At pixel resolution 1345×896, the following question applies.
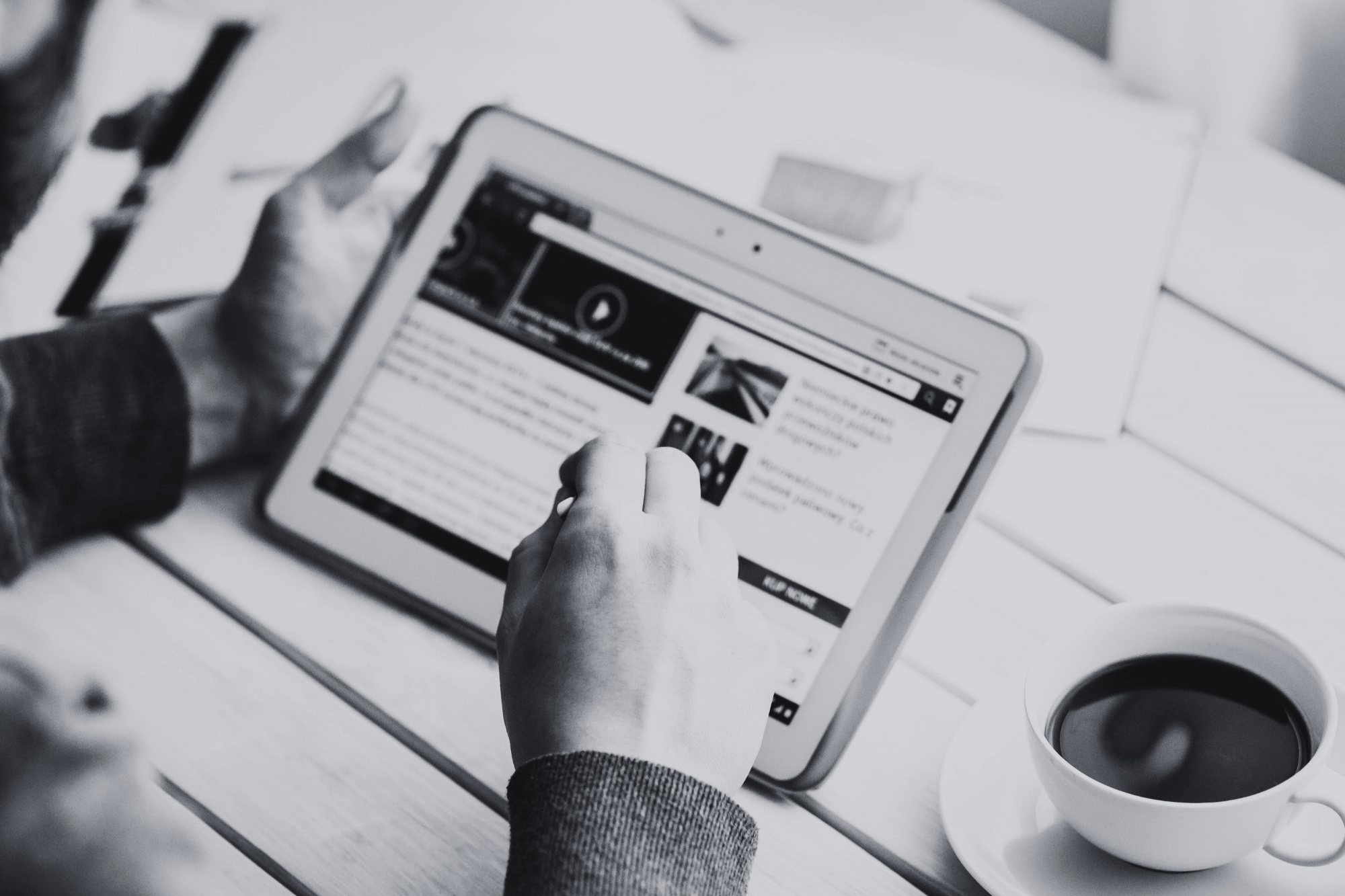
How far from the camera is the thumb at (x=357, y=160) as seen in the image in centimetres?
64

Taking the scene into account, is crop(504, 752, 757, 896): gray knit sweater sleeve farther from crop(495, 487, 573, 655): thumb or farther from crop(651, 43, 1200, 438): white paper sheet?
crop(651, 43, 1200, 438): white paper sheet

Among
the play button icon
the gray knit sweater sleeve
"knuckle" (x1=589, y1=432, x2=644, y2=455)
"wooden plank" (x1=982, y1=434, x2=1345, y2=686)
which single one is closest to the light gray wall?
"wooden plank" (x1=982, y1=434, x2=1345, y2=686)

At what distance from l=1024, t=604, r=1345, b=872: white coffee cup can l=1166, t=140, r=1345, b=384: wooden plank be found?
0.27 meters

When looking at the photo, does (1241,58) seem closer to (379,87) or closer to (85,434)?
(379,87)

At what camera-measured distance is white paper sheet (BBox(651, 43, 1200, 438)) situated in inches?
25.9

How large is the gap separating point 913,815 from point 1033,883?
0.06 meters

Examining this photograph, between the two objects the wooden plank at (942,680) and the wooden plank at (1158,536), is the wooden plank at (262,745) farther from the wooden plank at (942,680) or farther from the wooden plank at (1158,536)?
the wooden plank at (1158,536)

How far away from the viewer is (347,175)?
25.3 inches

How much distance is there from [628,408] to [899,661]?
0.17 metres

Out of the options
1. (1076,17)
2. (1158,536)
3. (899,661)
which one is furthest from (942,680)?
(1076,17)

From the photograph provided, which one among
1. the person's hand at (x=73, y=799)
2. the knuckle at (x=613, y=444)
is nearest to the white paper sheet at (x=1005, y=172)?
the knuckle at (x=613, y=444)

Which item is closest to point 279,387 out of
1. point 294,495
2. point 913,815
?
point 294,495

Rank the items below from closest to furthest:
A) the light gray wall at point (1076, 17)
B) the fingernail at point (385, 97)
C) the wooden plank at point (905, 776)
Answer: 1. the wooden plank at point (905, 776)
2. the fingernail at point (385, 97)
3. the light gray wall at point (1076, 17)

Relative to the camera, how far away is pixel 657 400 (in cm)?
54
